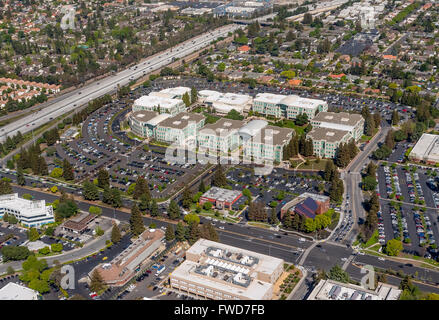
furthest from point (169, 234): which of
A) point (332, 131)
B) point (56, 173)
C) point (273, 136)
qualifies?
point (332, 131)

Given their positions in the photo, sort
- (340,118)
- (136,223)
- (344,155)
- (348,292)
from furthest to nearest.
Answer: (340,118)
(344,155)
(136,223)
(348,292)

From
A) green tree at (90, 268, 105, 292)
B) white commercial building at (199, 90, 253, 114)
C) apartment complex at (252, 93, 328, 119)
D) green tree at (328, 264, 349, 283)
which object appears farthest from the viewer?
white commercial building at (199, 90, 253, 114)

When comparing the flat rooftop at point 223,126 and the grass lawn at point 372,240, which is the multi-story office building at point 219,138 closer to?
the flat rooftop at point 223,126

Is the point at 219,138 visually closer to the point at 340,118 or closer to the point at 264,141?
the point at 264,141

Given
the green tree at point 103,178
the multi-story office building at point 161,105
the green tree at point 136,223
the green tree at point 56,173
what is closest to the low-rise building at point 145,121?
the multi-story office building at point 161,105

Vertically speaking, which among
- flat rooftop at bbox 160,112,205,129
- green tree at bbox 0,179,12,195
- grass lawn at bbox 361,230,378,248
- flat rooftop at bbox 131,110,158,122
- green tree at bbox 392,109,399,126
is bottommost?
grass lawn at bbox 361,230,378,248

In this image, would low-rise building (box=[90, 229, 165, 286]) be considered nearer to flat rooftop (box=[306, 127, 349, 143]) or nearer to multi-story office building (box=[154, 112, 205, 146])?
multi-story office building (box=[154, 112, 205, 146])

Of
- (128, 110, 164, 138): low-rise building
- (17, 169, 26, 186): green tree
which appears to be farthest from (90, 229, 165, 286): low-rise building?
(128, 110, 164, 138): low-rise building
